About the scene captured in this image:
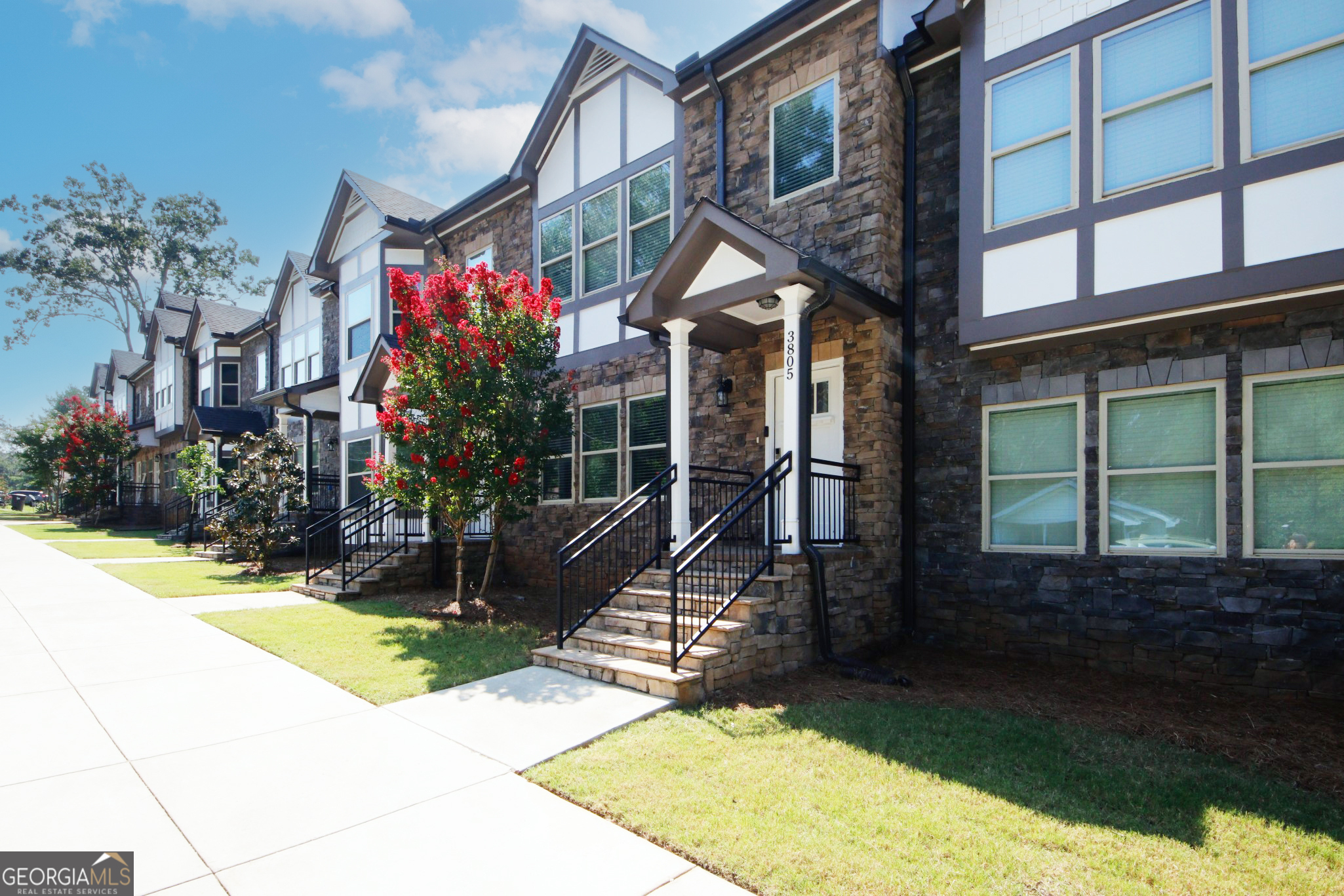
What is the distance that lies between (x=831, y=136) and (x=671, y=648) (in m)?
6.04

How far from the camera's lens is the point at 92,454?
26.1 metres

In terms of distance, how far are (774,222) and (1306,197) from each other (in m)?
4.86

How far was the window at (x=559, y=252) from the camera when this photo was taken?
11.2 meters

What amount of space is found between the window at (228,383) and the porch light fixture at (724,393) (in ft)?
72.2

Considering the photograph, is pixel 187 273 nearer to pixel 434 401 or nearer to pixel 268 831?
pixel 434 401

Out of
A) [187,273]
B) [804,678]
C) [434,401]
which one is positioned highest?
[187,273]

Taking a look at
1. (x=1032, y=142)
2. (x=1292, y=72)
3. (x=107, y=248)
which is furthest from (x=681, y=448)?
(x=107, y=248)

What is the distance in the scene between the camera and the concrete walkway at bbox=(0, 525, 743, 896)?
2877 millimetres

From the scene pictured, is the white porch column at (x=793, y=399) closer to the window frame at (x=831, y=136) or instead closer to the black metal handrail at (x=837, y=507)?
the black metal handrail at (x=837, y=507)

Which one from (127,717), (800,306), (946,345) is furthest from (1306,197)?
(127,717)

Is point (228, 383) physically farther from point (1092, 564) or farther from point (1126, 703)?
point (1126, 703)

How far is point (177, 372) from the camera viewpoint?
26.2 metres

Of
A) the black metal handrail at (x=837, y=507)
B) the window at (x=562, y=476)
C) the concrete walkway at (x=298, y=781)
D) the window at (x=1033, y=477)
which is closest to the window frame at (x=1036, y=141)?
the window at (x=1033, y=477)

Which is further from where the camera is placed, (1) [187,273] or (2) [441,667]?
(1) [187,273]
